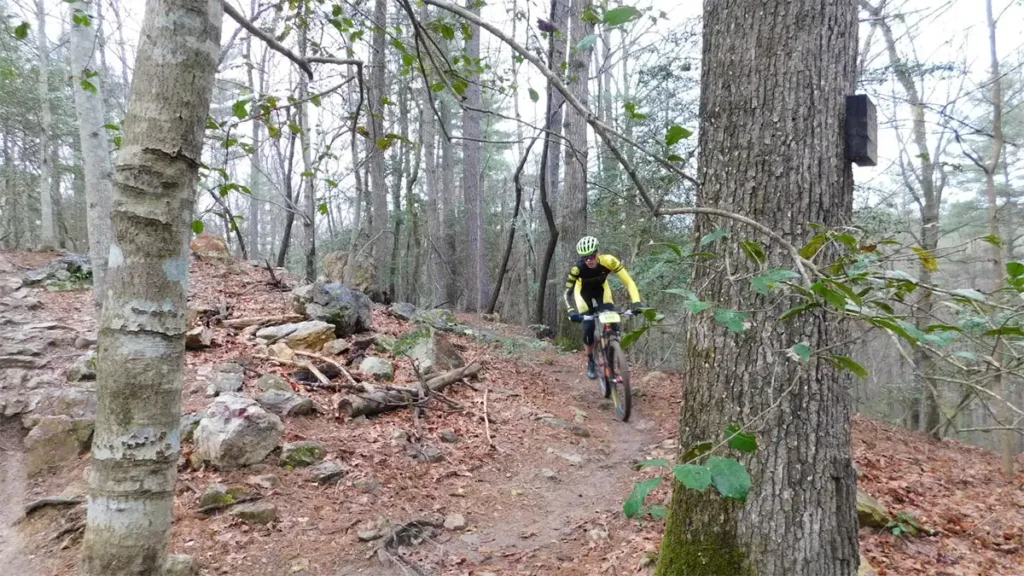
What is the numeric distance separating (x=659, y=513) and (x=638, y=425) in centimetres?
366

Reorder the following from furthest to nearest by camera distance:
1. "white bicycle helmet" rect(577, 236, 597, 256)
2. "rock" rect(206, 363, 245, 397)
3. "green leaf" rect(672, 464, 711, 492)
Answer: "white bicycle helmet" rect(577, 236, 597, 256) < "rock" rect(206, 363, 245, 397) < "green leaf" rect(672, 464, 711, 492)

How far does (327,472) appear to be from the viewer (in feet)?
13.3

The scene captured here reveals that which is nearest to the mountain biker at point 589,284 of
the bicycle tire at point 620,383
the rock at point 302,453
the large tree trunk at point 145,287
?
the bicycle tire at point 620,383

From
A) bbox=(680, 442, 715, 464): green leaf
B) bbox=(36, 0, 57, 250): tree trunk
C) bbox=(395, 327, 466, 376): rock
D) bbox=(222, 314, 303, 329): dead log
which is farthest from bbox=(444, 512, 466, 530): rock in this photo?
bbox=(36, 0, 57, 250): tree trunk

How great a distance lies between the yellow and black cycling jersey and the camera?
623cm

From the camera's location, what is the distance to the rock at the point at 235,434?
3801 mm

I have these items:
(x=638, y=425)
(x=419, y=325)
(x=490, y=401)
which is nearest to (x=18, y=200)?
(x=419, y=325)

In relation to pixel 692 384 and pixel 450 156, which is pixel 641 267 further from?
pixel 450 156

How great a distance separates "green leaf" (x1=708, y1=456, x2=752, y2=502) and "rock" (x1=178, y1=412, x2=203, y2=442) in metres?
4.19

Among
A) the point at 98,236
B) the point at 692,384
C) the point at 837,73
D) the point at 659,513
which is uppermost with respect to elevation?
the point at 837,73

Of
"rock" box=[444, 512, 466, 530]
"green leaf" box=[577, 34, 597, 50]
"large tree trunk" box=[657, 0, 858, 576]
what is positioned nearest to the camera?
"green leaf" box=[577, 34, 597, 50]

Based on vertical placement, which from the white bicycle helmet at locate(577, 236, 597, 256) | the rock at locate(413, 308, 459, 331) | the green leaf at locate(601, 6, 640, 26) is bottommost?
the rock at locate(413, 308, 459, 331)

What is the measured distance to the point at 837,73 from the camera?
2148 millimetres

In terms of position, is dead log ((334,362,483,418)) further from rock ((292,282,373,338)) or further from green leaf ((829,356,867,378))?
green leaf ((829,356,867,378))
